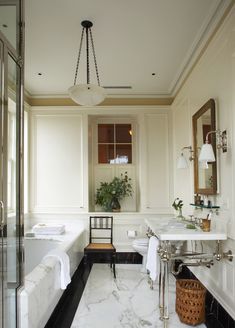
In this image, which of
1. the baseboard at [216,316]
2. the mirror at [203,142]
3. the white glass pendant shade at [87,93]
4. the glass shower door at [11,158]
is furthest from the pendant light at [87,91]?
the baseboard at [216,316]

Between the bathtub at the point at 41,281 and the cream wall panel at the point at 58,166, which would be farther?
the cream wall panel at the point at 58,166

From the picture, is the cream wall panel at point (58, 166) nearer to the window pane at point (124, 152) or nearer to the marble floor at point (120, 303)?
the window pane at point (124, 152)

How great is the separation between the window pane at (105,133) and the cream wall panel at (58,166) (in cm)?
43

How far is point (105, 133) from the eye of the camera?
516 cm

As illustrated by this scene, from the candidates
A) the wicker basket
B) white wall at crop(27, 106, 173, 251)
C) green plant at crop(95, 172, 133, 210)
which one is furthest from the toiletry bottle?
green plant at crop(95, 172, 133, 210)

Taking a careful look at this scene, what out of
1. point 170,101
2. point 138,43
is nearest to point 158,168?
point 170,101

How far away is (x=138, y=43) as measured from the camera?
10.4 ft

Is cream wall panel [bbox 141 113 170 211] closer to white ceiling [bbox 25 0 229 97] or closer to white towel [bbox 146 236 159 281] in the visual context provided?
white ceiling [bbox 25 0 229 97]

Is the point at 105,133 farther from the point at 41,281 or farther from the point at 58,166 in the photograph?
the point at 41,281

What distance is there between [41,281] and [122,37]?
98.0 inches

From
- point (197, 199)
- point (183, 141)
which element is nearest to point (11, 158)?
point (197, 199)

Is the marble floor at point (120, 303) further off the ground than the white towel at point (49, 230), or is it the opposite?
the white towel at point (49, 230)

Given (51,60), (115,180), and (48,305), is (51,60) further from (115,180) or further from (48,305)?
(48,305)

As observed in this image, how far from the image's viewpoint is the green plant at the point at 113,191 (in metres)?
4.84
